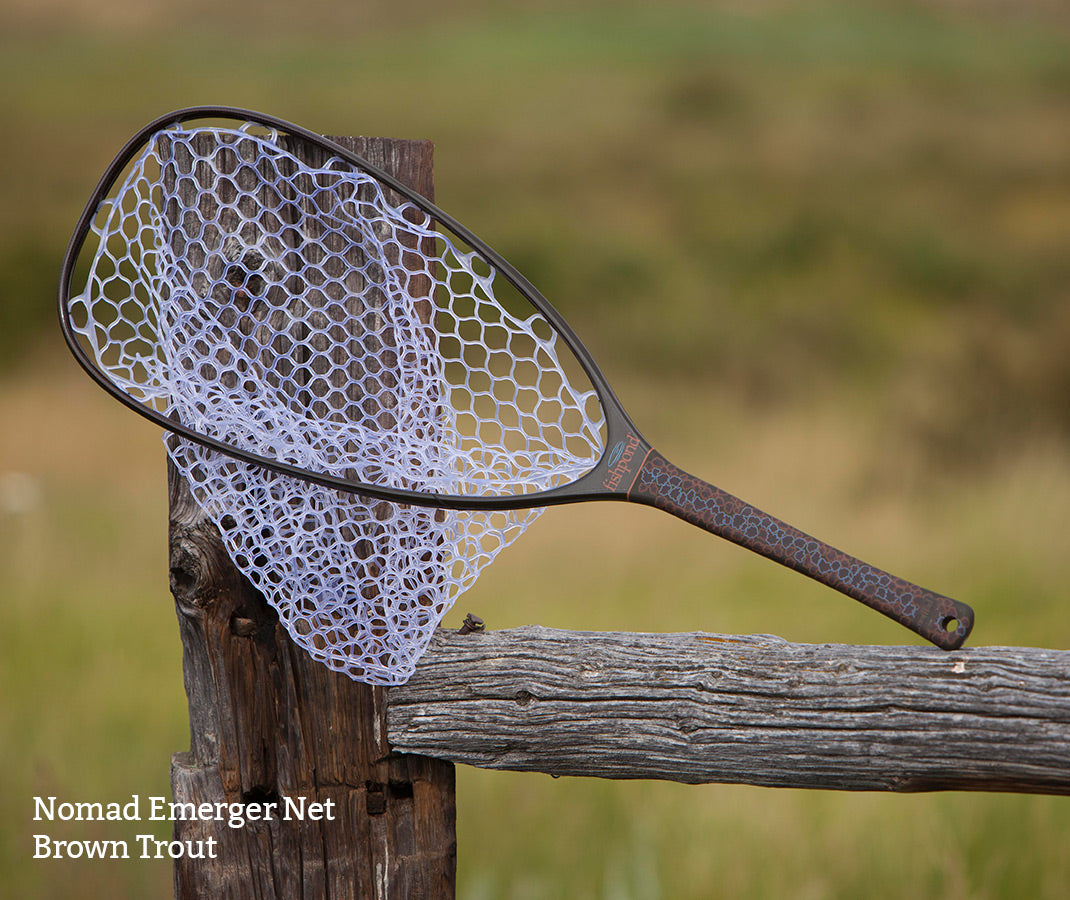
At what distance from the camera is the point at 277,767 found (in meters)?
1.00

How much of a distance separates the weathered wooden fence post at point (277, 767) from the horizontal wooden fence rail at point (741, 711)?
0.07m

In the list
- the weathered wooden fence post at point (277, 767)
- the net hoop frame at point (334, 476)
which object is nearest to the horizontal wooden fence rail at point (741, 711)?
the weathered wooden fence post at point (277, 767)

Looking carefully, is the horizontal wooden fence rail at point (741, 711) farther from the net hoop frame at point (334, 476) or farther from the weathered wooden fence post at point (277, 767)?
the net hoop frame at point (334, 476)

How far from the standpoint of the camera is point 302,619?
970 mm

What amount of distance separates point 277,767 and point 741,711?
1.77 ft

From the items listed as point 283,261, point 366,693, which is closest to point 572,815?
point 366,693

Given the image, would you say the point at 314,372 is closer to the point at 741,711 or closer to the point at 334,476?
the point at 334,476

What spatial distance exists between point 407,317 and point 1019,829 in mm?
2131

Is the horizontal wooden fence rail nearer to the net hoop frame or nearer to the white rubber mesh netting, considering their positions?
the white rubber mesh netting

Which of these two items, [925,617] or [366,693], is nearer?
[925,617]

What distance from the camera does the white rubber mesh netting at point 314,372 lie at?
94 centimetres

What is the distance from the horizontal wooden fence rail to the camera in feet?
2.68

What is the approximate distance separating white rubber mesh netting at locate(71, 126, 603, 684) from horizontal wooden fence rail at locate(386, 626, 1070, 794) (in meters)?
0.09

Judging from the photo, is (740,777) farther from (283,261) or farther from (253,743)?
(283,261)
